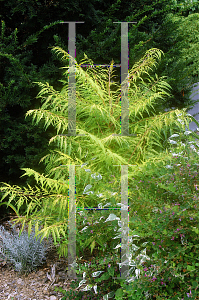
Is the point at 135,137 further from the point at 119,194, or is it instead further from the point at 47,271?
the point at 47,271

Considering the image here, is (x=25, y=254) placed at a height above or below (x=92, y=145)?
below

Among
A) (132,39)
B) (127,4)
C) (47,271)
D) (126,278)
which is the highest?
(127,4)

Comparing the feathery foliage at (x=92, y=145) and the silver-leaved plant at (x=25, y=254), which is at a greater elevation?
the feathery foliage at (x=92, y=145)

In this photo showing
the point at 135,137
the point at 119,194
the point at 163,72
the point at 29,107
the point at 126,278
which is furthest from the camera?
the point at 163,72

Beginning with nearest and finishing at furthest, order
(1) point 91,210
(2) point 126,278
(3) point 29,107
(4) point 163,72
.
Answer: (2) point 126,278
(1) point 91,210
(3) point 29,107
(4) point 163,72

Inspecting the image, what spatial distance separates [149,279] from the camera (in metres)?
1.38

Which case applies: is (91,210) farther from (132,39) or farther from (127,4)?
(127,4)

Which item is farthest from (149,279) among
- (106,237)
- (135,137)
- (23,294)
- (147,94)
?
(147,94)

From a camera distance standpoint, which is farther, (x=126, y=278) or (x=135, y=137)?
(x=135, y=137)

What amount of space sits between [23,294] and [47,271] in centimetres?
28

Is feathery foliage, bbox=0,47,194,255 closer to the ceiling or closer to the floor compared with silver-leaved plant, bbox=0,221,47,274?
closer to the ceiling

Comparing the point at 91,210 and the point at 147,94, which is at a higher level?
the point at 147,94

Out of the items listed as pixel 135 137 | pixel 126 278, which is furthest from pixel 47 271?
pixel 135 137

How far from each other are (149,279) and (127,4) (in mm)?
3054
